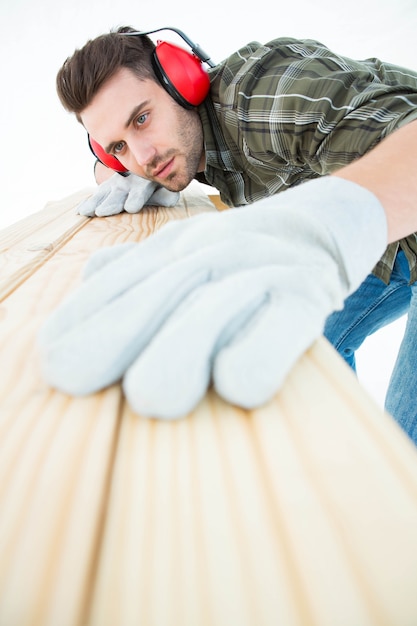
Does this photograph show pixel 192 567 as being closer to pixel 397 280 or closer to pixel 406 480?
pixel 406 480

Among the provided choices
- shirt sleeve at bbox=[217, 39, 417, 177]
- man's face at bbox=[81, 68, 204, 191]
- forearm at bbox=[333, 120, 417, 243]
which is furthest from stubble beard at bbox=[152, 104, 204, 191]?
forearm at bbox=[333, 120, 417, 243]

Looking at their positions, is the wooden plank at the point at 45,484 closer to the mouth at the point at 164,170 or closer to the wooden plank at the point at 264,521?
the wooden plank at the point at 264,521

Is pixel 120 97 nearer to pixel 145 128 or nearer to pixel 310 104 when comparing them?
pixel 145 128

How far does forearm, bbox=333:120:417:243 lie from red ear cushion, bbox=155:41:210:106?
34.5 inches

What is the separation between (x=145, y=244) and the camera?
49cm

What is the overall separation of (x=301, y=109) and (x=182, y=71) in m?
0.50

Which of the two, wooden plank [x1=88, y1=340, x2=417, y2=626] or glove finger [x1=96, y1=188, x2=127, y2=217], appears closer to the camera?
wooden plank [x1=88, y1=340, x2=417, y2=626]

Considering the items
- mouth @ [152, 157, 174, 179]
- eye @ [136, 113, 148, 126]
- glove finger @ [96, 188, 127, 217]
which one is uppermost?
eye @ [136, 113, 148, 126]

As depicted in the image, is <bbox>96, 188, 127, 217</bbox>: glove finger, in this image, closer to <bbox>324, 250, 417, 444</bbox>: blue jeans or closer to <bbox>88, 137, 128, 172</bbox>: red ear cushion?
<bbox>88, 137, 128, 172</bbox>: red ear cushion

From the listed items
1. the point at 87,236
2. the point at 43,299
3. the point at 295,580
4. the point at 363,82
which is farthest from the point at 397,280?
the point at 295,580

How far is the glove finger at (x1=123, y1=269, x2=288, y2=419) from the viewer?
0.31m

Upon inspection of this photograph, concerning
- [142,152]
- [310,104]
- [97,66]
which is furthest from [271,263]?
[97,66]

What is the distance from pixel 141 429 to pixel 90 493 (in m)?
0.07

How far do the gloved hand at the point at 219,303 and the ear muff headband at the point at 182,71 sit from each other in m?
0.98
